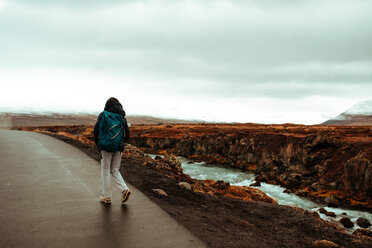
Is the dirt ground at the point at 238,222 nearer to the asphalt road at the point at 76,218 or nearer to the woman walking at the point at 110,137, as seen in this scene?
the asphalt road at the point at 76,218

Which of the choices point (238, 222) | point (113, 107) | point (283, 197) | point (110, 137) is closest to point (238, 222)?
point (238, 222)

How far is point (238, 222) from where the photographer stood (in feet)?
24.3

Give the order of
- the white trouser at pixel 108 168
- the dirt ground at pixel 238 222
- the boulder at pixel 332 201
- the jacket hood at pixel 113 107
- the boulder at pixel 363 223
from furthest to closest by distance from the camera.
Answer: the boulder at pixel 332 201 < the boulder at pixel 363 223 < the white trouser at pixel 108 168 < the jacket hood at pixel 113 107 < the dirt ground at pixel 238 222

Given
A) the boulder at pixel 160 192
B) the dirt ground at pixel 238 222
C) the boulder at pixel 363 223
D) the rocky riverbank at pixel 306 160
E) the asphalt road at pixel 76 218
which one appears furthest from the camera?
the rocky riverbank at pixel 306 160

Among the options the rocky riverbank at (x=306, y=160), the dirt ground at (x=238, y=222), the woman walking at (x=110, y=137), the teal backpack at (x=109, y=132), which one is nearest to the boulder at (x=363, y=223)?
the rocky riverbank at (x=306, y=160)

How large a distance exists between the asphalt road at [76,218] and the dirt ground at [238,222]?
532mm

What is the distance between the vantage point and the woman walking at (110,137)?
21.2 feet

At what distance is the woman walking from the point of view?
21.2 ft

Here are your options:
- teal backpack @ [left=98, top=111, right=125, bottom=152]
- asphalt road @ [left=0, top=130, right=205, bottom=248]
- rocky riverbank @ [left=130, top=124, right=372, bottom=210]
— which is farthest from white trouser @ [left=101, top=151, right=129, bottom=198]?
rocky riverbank @ [left=130, top=124, right=372, bottom=210]

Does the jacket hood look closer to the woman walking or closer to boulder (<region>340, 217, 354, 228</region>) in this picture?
the woman walking

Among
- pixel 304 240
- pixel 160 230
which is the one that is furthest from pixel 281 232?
pixel 160 230

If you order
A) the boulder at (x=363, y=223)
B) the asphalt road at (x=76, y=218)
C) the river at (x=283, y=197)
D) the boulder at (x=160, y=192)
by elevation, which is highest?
the asphalt road at (x=76, y=218)

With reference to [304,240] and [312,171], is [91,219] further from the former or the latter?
[312,171]

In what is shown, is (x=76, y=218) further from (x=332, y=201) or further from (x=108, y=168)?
(x=332, y=201)
